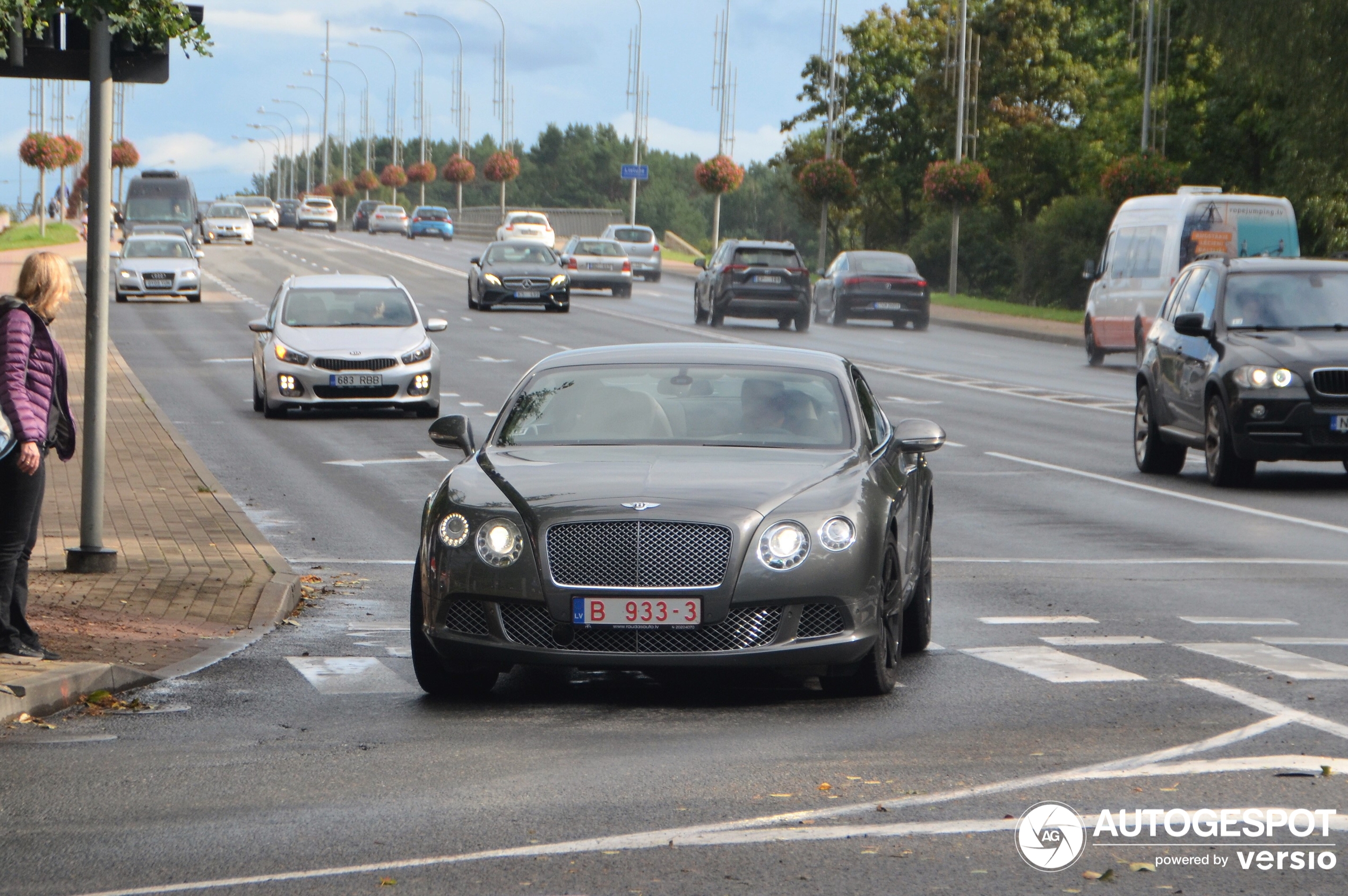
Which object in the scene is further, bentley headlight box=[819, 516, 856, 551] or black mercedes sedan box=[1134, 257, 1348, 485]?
black mercedes sedan box=[1134, 257, 1348, 485]

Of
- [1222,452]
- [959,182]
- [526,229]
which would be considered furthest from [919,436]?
[526,229]

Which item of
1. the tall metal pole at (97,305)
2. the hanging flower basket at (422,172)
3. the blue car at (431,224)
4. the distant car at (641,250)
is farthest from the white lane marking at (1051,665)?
the hanging flower basket at (422,172)

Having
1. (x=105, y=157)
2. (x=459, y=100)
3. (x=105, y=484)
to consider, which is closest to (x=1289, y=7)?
(x=105, y=484)

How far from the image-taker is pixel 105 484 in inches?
634

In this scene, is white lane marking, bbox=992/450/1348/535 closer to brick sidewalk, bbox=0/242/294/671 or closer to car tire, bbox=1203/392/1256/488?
car tire, bbox=1203/392/1256/488

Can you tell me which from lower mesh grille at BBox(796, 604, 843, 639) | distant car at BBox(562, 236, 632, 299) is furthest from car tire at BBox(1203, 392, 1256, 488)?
distant car at BBox(562, 236, 632, 299)

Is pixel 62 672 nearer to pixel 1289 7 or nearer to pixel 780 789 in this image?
pixel 780 789

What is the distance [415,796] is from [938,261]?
64476mm

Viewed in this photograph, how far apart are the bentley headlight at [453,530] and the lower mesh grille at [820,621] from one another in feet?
4.21

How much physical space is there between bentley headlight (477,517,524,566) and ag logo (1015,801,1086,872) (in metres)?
2.43

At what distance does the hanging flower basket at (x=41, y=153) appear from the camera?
7656cm

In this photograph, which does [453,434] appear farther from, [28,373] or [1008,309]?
[1008,309]

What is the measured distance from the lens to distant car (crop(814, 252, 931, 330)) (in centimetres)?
4512

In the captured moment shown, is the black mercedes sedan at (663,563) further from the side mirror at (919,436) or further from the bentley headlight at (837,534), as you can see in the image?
the side mirror at (919,436)
